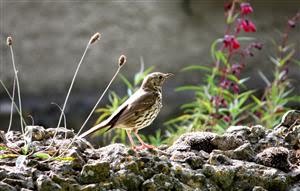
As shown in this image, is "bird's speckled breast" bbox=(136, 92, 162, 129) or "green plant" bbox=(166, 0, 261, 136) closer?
"bird's speckled breast" bbox=(136, 92, 162, 129)

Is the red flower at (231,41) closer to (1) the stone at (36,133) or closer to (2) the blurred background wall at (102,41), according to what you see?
(2) the blurred background wall at (102,41)

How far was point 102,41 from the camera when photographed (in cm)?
500

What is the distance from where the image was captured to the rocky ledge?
210cm

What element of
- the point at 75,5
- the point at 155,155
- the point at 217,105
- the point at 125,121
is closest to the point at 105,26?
the point at 75,5

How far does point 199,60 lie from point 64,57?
0.81m

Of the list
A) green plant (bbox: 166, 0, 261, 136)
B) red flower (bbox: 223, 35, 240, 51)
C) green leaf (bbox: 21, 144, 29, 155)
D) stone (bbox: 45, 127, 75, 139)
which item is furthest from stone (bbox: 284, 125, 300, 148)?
red flower (bbox: 223, 35, 240, 51)

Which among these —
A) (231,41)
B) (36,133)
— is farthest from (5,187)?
(231,41)

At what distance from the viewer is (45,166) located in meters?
2.17

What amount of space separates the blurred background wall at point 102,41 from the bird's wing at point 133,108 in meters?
2.27

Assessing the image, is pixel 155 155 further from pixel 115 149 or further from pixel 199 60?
pixel 199 60

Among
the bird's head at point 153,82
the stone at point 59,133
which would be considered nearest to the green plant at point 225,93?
the bird's head at point 153,82

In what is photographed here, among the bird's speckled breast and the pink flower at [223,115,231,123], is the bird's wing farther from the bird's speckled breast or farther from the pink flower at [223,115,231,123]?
the pink flower at [223,115,231,123]

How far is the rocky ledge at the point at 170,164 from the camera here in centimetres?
Result: 210

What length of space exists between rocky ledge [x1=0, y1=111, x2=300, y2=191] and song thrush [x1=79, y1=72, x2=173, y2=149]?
0.12m
